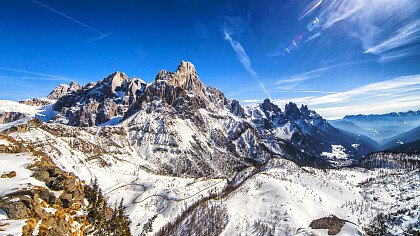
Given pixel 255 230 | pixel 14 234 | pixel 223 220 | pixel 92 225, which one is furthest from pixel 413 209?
pixel 14 234

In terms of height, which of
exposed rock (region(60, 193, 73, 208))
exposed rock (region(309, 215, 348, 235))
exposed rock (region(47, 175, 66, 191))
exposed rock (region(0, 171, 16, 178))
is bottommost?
exposed rock (region(309, 215, 348, 235))

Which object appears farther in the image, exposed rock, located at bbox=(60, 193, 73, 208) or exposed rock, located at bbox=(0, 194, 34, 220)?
exposed rock, located at bbox=(60, 193, 73, 208)

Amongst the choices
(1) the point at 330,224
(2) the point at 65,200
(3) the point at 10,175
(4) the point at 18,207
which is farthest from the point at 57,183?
A: (1) the point at 330,224

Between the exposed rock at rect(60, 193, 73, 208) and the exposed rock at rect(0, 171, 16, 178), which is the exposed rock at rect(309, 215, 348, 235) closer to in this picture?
the exposed rock at rect(60, 193, 73, 208)

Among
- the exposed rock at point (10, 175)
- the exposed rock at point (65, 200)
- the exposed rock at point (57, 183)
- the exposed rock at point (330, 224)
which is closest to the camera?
the exposed rock at point (65, 200)

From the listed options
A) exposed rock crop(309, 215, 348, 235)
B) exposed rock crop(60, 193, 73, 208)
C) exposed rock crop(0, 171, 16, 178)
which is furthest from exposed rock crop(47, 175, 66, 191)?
exposed rock crop(309, 215, 348, 235)

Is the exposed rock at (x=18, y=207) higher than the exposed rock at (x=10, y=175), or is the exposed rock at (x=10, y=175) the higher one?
the exposed rock at (x=10, y=175)

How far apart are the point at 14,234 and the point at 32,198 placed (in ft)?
24.7

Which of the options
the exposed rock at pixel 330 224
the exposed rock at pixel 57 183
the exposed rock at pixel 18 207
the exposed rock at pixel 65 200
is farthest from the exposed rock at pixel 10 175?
the exposed rock at pixel 330 224

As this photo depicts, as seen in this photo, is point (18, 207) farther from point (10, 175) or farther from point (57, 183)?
point (10, 175)

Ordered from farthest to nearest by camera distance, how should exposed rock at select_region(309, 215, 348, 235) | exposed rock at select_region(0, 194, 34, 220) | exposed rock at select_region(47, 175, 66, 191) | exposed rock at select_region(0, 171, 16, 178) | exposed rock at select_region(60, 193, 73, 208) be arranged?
exposed rock at select_region(309, 215, 348, 235) → exposed rock at select_region(0, 171, 16, 178) → exposed rock at select_region(47, 175, 66, 191) → exposed rock at select_region(60, 193, 73, 208) → exposed rock at select_region(0, 194, 34, 220)

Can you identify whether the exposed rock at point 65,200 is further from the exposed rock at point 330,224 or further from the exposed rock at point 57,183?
the exposed rock at point 330,224

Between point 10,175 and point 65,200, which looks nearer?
point 65,200

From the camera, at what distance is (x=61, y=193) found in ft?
128
